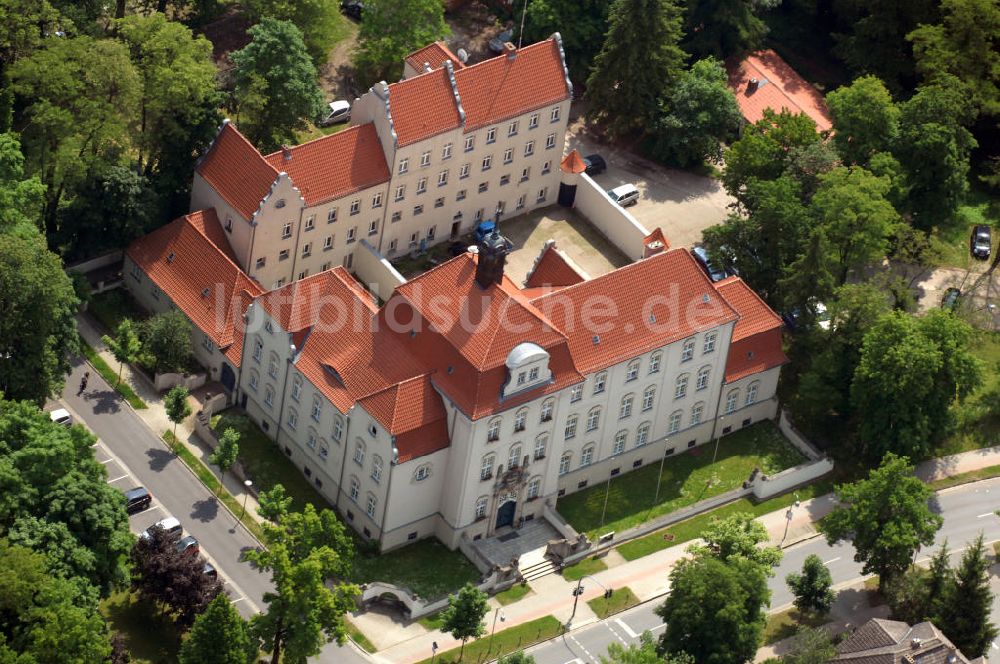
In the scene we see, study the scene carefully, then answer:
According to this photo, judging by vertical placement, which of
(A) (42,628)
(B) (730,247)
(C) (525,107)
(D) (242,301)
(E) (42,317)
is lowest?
(A) (42,628)

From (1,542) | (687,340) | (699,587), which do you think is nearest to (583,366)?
(687,340)

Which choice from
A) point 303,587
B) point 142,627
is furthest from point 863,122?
point 142,627

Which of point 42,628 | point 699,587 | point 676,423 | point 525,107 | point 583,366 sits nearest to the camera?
point 42,628

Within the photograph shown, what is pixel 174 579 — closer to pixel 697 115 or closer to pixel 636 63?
pixel 636 63

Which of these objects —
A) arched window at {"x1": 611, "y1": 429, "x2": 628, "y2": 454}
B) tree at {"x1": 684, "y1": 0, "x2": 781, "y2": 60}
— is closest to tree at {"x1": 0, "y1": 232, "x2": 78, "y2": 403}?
arched window at {"x1": 611, "y1": 429, "x2": 628, "y2": 454}

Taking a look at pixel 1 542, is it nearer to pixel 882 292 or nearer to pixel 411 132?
pixel 411 132
